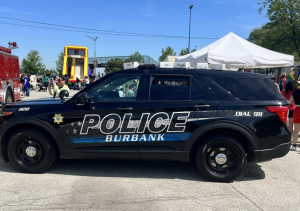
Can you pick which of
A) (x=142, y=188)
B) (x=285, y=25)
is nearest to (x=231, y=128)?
(x=142, y=188)

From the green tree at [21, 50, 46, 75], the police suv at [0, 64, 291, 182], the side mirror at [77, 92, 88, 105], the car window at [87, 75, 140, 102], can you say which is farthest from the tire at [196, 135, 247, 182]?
the green tree at [21, 50, 46, 75]

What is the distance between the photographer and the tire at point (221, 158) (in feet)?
12.9

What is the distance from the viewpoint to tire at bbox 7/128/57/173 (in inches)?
163

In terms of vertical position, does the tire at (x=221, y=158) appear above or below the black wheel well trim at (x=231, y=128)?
below

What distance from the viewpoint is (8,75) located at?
952 centimetres

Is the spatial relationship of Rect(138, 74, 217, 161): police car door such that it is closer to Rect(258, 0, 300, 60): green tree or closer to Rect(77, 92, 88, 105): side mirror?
Rect(77, 92, 88, 105): side mirror

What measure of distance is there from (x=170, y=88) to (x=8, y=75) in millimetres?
7949

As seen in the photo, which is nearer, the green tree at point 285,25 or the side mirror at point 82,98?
the side mirror at point 82,98

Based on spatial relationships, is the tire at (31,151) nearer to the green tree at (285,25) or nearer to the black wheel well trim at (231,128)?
the black wheel well trim at (231,128)

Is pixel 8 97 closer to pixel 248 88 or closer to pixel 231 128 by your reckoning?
pixel 231 128

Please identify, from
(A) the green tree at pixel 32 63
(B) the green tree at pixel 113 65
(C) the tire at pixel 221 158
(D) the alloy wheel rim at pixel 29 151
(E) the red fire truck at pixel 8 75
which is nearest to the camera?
(C) the tire at pixel 221 158

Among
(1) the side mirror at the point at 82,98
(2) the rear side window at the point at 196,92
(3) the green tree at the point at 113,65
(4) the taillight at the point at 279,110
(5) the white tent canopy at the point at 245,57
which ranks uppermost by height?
(3) the green tree at the point at 113,65

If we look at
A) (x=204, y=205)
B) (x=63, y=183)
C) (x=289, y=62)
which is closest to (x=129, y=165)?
(x=63, y=183)

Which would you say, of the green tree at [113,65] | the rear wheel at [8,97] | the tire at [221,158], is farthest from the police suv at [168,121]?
the green tree at [113,65]
